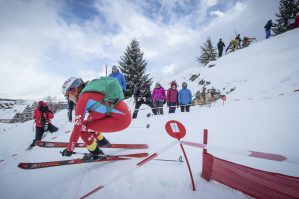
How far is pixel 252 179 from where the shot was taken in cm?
177

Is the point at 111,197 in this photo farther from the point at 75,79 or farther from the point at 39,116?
the point at 39,116

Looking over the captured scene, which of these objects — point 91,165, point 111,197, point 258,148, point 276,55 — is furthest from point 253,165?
point 276,55

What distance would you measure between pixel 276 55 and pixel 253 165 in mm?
14588

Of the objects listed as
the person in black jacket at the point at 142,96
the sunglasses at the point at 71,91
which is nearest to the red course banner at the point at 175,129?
the sunglasses at the point at 71,91

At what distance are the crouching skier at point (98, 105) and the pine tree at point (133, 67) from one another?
17535 mm

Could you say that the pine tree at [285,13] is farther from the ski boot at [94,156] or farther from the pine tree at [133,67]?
the ski boot at [94,156]

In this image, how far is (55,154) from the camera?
446cm

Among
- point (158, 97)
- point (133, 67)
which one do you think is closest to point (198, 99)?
point (158, 97)

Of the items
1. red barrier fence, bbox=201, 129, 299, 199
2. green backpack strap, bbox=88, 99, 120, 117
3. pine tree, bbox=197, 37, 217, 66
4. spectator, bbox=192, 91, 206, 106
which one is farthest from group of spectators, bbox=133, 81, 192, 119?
pine tree, bbox=197, 37, 217, 66

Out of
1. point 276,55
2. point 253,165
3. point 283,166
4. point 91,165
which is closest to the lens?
point 283,166

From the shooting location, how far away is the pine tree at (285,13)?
29016 millimetres

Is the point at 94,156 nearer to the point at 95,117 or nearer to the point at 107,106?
the point at 95,117

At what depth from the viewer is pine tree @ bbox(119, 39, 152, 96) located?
70.4 ft

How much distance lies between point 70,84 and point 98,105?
2.55 ft
